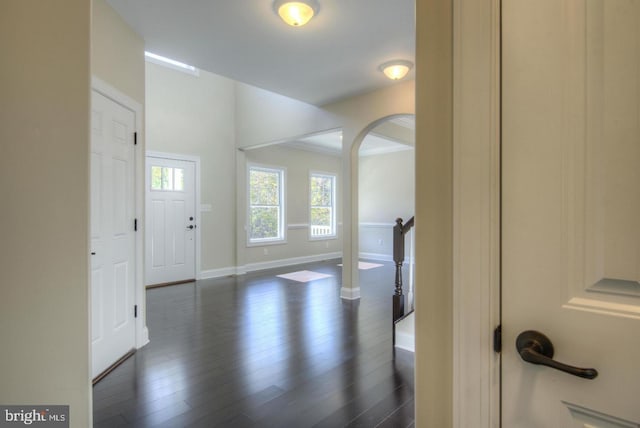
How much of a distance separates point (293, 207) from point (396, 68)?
456 centimetres

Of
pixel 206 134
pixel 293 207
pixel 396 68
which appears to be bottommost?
pixel 293 207

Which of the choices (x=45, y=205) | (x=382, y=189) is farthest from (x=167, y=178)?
(x=382, y=189)

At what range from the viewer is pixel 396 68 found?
11.6 feet

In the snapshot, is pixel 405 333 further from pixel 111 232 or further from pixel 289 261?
pixel 289 261

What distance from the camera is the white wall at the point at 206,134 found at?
17.5 feet

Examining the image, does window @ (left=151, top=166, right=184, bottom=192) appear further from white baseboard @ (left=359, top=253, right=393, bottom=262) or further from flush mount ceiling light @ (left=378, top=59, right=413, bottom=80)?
white baseboard @ (left=359, top=253, right=393, bottom=262)

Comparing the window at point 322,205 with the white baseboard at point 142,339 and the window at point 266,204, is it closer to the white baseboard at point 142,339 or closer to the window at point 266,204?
the window at point 266,204

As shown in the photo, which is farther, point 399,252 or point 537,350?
point 399,252

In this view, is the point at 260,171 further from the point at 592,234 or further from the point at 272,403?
the point at 592,234

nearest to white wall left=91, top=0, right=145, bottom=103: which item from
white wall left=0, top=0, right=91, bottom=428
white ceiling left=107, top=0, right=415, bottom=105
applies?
white ceiling left=107, top=0, right=415, bottom=105

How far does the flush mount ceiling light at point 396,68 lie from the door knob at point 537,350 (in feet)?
10.9

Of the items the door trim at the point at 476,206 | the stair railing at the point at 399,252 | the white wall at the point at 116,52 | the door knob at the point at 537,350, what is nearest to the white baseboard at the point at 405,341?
the stair railing at the point at 399,252

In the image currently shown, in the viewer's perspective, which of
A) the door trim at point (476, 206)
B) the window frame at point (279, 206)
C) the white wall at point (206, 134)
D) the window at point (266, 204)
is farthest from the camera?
the window at point (266, 204)

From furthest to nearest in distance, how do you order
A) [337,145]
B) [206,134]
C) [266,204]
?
[337,145] < [266,204] < [206,134]
